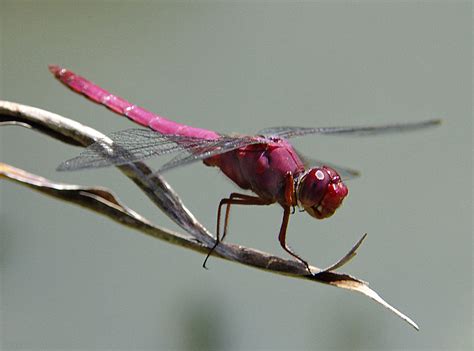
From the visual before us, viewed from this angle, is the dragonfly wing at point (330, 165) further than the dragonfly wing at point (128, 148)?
Yes

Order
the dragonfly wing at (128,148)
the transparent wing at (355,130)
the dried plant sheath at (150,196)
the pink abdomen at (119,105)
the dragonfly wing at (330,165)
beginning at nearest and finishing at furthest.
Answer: the dried plant sheath at (150,196) < the dragonfly wing at (128,148) < the transparent wing at (355,130) < the dragonfly wing at (330,165) < the pink abdomen at (119,105)

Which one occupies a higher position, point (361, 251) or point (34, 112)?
point (34, 112)

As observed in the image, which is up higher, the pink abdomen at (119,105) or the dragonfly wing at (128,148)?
the pink abdomen at (119,105)

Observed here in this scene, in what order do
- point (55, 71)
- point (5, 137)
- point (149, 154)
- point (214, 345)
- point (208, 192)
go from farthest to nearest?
point (5, 137) → point (208, 192) → point (214, 345) → point (55, 71) → point (149, 154)

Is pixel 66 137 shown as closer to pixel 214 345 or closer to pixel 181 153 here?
pixel 181 153

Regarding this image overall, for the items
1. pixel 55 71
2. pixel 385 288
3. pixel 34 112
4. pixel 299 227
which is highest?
pixel 55 71

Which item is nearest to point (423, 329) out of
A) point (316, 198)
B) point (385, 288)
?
point (385, 288)

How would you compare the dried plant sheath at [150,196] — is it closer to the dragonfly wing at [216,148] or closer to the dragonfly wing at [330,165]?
the dragonfly wing at [216,148]

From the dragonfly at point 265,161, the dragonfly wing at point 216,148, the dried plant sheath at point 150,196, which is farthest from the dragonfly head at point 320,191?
the dried plant sheath at point 150,196
